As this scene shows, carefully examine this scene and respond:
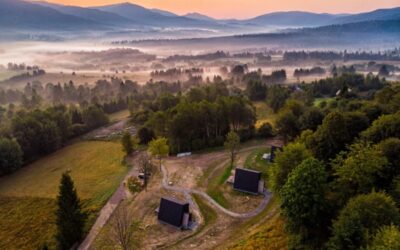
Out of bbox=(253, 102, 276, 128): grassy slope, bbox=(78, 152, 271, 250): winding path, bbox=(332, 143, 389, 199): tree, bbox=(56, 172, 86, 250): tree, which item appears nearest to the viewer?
bbox=(332, 143, 389, 199): tree

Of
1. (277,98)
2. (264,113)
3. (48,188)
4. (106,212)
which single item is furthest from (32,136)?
(277,98)

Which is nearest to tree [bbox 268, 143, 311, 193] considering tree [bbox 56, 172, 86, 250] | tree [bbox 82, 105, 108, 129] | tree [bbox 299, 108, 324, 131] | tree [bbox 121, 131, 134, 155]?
tree [bbox 299, 108, 324, 131]

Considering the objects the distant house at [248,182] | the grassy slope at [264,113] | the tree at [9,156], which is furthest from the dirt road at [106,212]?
the grassy slope at [264,113]

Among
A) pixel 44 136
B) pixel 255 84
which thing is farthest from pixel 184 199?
pixel 255 84

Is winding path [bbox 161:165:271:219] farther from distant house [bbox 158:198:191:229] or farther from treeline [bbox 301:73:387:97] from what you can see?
treeline [bbox 301:73:387:97]

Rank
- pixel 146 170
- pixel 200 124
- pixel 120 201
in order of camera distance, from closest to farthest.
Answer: pixel 120 201 → pixel 146 170 → pixel 200 124

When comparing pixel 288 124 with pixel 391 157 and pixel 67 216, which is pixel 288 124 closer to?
pixel 391 157
